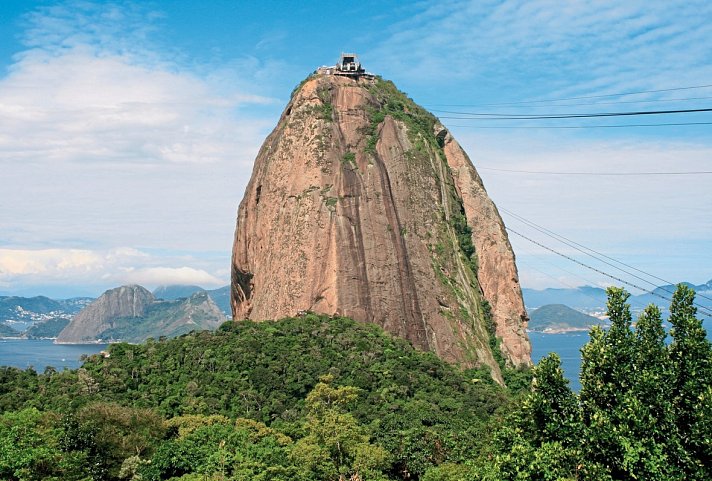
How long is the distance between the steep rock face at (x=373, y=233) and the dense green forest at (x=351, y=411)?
11.2 ft

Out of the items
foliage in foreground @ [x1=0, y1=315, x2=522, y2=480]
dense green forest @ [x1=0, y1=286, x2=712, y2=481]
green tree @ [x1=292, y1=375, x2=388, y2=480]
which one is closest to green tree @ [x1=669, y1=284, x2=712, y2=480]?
dense green forest @ [x1=0, y1=286, x2=712, y2=481]

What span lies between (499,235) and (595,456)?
4655cm

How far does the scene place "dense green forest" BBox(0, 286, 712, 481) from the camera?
60.1 feet

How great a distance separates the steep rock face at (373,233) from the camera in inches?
2128

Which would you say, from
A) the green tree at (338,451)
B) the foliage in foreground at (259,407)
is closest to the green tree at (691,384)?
the foliage in foreground at (259,407)

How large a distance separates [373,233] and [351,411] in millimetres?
18675

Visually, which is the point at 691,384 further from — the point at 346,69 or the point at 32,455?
the point at 346,69

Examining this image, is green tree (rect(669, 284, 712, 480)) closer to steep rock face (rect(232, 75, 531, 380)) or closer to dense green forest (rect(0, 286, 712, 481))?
dense green forest (rect(0, 286, 712, 481))

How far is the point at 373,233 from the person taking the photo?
55719 mm

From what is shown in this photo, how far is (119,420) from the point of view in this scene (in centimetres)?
3203

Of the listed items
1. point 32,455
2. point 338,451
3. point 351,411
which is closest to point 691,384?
point 338,451

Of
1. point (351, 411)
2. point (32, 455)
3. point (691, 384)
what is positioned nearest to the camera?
point (691, 384)

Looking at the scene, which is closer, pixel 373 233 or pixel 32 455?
pixel 32 455

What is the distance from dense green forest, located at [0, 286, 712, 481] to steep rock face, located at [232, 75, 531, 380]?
3.40 meters
